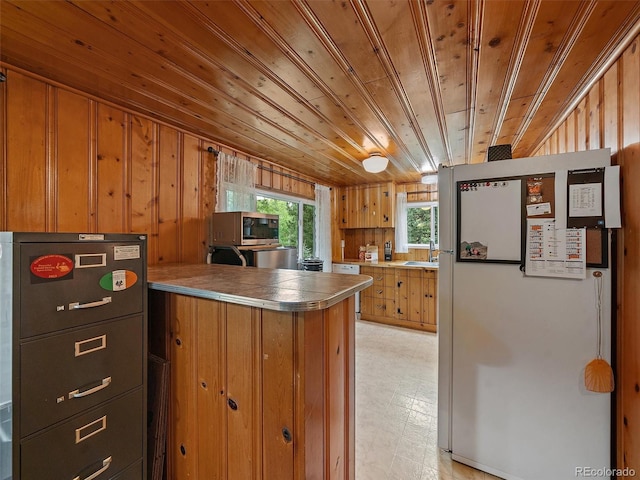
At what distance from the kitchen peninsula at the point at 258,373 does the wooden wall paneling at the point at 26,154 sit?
2.97ft

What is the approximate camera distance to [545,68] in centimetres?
152

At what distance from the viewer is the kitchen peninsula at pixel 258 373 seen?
977 mm

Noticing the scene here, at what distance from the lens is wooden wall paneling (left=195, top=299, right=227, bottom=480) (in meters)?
1.17

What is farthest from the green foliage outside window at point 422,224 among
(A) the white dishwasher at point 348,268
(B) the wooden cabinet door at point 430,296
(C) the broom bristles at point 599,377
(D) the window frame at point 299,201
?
(C) the broom bristles at point 599,377

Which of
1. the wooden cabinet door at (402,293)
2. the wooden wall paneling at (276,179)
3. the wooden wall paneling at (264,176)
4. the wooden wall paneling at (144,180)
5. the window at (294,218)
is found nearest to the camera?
the wooden wall paneling at (144,180)

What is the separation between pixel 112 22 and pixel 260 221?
1.61 metres

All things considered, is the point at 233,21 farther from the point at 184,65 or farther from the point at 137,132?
the point at 137,132

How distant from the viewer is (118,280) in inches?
47.8

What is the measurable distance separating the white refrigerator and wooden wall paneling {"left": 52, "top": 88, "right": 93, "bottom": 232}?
2.38 m

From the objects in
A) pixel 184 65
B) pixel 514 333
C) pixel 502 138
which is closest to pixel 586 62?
pixel 502 138

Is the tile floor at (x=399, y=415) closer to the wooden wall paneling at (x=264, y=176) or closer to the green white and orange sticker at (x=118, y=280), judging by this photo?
the green white and orange sticker at (x=118, y=280)

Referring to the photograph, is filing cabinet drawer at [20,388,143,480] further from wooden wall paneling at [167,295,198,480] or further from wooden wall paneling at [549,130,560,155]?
wooden wall paneling at [549,130,560,155]

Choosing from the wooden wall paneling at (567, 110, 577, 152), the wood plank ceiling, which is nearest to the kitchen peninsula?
the wood plank ceiling

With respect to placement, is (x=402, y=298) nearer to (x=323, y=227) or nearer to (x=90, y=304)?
(x=323, y=227)
